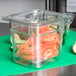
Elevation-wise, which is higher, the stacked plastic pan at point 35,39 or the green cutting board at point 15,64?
the stacked plastic pan at point 35,39

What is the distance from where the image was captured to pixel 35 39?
0.54m

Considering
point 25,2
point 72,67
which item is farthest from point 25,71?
point 25,2

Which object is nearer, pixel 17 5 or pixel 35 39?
pixel 35 39

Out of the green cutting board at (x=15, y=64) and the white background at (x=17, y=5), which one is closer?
the green cutting board at (x=15, y=64)

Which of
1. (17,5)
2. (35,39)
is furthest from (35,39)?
(17,5)

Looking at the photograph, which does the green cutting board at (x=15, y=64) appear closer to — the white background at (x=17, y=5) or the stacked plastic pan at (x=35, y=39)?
the stacked plastic pan at (x=35, y=39)

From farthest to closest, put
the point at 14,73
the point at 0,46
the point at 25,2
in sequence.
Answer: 1. the point at 25,2
2. the point at 0,46
3. the point at 14,73

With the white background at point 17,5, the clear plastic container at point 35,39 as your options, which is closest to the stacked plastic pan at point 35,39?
the clear plastic container at point 35,39

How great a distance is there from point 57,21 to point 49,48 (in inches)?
2.9

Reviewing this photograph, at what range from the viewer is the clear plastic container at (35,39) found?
53 cm

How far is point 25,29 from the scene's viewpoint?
0.55 meters

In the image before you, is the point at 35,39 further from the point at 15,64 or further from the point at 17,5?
the point at 17,5

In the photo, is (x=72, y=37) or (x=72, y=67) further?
(x=72, y=37)

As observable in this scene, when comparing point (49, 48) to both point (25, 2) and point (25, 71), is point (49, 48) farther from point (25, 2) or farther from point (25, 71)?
point (25, 2)
